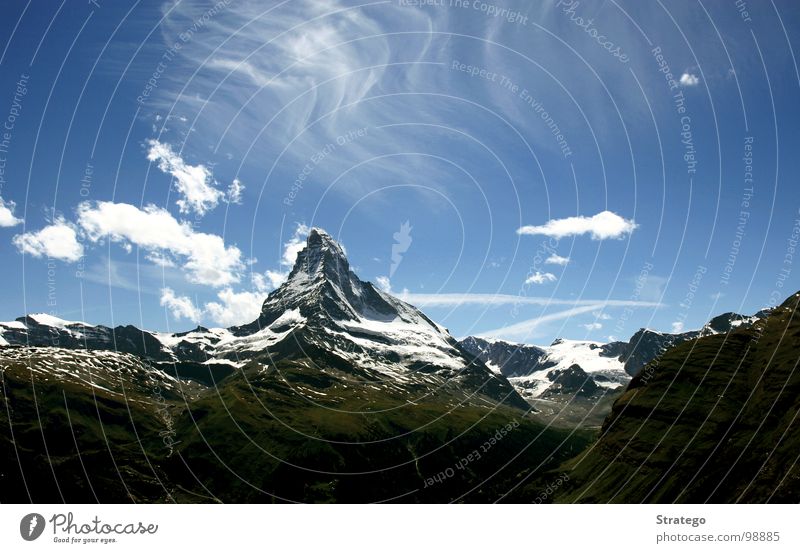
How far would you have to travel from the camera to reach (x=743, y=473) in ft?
514

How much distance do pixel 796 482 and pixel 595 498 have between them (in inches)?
2864

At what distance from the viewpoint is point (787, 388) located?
183 m
